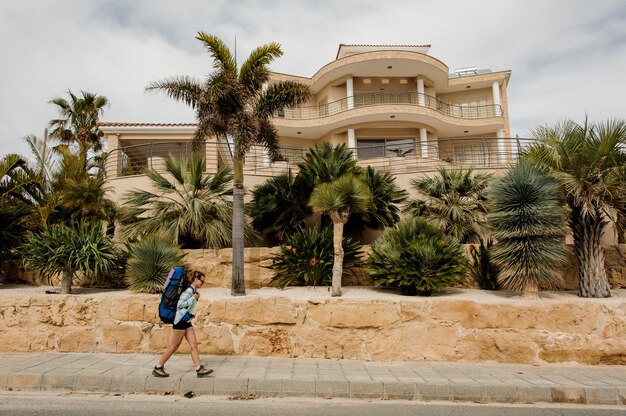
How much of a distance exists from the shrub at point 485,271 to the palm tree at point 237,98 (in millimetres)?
5696

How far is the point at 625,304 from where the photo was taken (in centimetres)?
699

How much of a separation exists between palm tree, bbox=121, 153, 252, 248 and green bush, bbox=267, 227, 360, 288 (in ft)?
5.68

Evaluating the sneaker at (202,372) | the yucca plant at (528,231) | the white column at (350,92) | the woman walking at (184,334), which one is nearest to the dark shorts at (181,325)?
the woman walking at (184,334)

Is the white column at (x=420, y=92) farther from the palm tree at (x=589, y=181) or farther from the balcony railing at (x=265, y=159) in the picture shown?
the palm tree at (x=589, y=181)

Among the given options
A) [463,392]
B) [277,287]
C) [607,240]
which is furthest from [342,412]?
[607,240]

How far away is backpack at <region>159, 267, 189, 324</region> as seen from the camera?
5.93 metres

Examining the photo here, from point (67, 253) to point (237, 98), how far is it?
5.30 metres

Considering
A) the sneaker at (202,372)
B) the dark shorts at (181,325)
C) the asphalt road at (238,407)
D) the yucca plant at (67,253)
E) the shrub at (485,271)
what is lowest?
the asphalt road at (238,407)

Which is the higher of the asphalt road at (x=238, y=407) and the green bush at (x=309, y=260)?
the green bush at (x=309, y=260)

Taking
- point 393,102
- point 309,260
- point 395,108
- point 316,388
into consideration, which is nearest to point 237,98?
point 309,260

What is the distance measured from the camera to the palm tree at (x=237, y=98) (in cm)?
874

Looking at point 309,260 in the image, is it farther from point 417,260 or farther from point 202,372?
point 202,372

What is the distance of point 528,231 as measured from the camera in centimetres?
766

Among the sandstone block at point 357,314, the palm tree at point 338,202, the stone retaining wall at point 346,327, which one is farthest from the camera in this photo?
the palm tree at point 338,202
